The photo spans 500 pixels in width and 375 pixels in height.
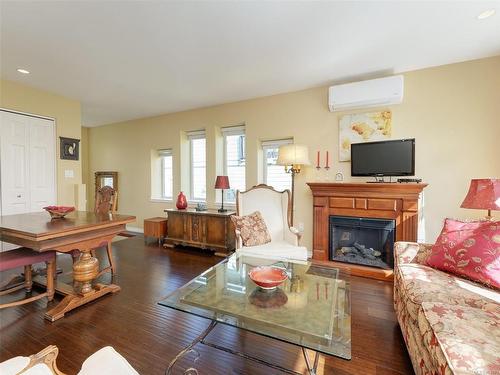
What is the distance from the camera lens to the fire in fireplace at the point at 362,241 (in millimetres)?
2945

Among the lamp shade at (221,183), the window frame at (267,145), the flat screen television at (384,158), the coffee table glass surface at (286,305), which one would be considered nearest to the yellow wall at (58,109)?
the lamp shade at (221,183)

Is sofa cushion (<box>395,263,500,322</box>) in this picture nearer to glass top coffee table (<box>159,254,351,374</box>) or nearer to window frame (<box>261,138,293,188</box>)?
glass top coffee table (<box>159,254,351,374</box>)

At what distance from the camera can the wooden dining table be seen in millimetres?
1965

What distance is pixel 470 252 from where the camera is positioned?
169 centimetres

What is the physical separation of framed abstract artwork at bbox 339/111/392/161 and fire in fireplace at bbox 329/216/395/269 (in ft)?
2.94

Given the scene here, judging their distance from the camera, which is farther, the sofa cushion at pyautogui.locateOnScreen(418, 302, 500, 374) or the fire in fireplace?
the fire in fireplace

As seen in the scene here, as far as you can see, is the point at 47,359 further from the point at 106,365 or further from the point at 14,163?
the point at 14,163

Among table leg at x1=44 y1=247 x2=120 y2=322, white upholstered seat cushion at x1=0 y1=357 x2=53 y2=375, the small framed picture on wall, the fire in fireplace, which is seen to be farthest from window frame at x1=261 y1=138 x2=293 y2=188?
white upholstered seat cushion at x1=0 y1=357 x2=53 y2=375

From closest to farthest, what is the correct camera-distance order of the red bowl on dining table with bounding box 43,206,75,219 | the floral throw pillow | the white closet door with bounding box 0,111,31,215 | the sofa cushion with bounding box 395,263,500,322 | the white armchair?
the sofa cushion with bounding box 395,263,500,322, the red bowl on dining table with bounding box 43,206,75,219, the white armchair, the floral throw pillow, the white closet door with bounding box 0,111,31,215

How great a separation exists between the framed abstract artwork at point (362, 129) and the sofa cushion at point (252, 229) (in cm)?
150

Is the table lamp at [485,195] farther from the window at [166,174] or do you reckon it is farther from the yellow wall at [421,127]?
the window at [166,174]

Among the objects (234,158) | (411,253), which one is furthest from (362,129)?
(234,158)

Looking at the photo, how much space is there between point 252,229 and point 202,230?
1391 millimetres

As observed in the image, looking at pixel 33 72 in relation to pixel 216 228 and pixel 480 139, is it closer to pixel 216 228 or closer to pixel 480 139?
pixel 216 228
